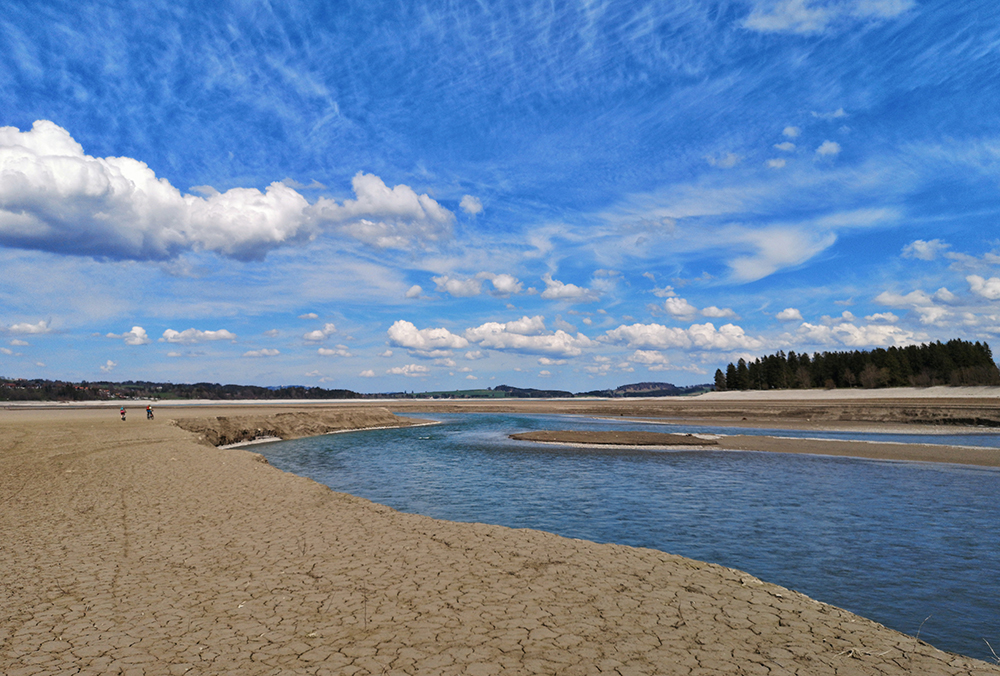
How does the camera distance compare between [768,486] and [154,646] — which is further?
[768,486]

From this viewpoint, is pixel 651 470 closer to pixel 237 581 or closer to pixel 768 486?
pixel 768 486

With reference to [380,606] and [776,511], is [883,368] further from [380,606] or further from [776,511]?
[380,606]

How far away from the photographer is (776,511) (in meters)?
20.0

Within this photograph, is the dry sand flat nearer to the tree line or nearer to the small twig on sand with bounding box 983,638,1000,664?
the small twig on sand with bounding box 983,638,1000,664

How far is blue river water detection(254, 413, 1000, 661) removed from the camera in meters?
12.1

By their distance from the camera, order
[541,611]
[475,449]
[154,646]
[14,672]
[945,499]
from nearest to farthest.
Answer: [14,672]
[154,646]
[541,611]
[945,499]
[475,449]

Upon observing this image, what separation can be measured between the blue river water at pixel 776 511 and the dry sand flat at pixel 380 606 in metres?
2.85

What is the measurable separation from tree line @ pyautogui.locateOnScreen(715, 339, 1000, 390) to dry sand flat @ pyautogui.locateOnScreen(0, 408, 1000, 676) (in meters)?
117

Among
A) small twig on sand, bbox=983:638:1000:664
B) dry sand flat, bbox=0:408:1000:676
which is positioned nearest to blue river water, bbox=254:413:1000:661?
small twig on sand, bbox=983:638:1000:664

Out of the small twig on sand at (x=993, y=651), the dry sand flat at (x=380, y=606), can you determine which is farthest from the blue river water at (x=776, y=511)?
the dry sand flat at (x=380, y=606)

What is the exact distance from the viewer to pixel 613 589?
419 inches

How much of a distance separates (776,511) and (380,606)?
55.0ft

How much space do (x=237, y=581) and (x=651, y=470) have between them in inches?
971

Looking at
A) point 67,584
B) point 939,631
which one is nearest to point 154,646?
point 67,584
